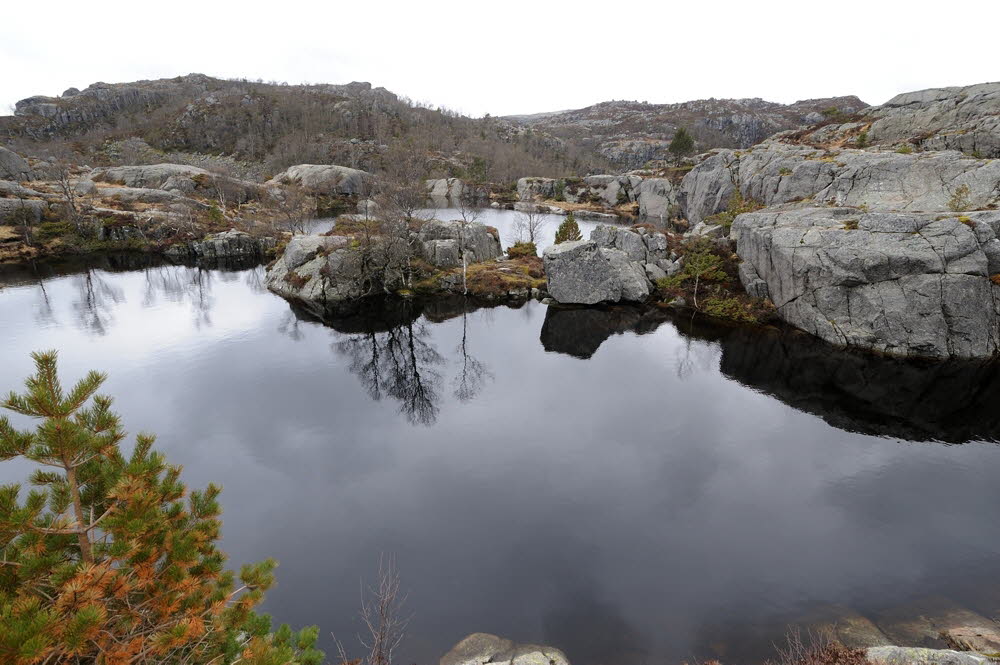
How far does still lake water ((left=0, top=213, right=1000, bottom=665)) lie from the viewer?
1508 centimetres

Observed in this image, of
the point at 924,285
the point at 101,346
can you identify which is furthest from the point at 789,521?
the point at 101,346

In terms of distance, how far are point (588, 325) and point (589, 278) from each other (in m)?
7.17

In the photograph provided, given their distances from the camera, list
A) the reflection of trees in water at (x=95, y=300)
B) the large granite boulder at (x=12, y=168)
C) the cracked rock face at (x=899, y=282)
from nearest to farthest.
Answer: the cracked rock face at (x=899, y=282) → the reflection of trees in water at (x=95, y=300) → the large granite boulder at (x=12, y=168)

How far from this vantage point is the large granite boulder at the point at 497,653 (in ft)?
42.0

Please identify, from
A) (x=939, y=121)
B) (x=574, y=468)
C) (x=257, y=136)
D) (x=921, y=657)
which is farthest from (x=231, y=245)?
(x=257, y=136)

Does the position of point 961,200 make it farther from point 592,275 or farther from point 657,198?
point 657,198

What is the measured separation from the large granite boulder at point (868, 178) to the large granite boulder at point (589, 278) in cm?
2399

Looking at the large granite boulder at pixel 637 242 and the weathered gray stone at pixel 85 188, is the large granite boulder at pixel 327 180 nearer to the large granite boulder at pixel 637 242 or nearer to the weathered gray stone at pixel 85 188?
the weathered gray stone at pixel 85 188

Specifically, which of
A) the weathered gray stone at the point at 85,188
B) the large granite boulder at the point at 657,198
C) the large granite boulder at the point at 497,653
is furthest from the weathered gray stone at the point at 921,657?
the weathered gray stone at the point at 85,188

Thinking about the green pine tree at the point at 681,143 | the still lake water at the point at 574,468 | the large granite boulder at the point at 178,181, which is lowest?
the still lake water at the point at 574,468

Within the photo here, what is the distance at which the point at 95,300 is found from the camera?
44.5 meters

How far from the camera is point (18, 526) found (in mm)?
5250

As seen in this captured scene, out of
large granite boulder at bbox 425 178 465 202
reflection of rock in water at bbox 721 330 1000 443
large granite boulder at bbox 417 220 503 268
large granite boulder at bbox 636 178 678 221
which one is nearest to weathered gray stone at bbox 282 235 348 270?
large granite boulder at bbox 417 220 503 268

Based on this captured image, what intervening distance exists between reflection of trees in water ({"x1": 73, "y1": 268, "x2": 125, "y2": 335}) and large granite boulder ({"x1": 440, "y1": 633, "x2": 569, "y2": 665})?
40313 mm
